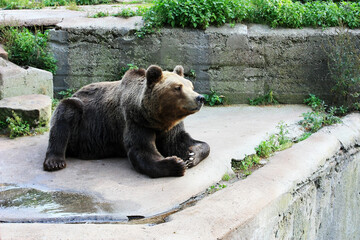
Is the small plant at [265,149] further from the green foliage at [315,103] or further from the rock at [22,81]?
the rock at [22,81]

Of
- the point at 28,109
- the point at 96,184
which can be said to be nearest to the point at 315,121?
the point at 96,184

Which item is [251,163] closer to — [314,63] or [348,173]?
[348,173]

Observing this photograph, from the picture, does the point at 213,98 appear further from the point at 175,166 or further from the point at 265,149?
the point at 175,166

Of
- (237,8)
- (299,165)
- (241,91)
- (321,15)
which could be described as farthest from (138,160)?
(321,15)

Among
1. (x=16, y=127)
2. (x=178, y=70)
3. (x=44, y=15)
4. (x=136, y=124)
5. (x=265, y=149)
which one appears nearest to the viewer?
(x=136, y=124)

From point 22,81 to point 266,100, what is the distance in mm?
3987

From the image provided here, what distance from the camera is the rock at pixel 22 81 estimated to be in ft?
21.9

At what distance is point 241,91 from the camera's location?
25.9ft

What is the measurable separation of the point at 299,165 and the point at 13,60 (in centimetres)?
508

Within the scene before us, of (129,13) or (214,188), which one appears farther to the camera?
(129,13)

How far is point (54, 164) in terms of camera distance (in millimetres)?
4676

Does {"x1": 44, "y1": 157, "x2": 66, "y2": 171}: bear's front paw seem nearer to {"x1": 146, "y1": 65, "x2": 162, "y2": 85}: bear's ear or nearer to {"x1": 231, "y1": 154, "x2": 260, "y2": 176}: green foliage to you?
{"x1": 146, "y1": 65, "x2": 162, "y2": 85}: bear's ear

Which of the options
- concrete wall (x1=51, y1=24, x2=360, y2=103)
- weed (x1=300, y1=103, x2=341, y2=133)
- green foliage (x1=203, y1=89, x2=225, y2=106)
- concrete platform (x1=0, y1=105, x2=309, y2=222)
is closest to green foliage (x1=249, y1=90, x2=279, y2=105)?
concrete wall (x1=51, y1=24, x2=360, y2=103)

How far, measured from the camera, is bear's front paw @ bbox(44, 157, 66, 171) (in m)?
4.64
